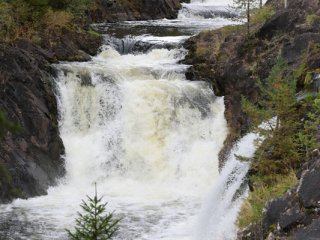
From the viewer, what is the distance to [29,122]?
14.7 metres

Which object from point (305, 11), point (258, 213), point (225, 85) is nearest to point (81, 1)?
point (225, 85)

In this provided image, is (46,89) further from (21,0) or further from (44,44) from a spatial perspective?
(21,0)

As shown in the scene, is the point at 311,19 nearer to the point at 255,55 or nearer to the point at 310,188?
the point at 255,55

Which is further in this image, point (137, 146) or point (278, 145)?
point (137, 146)

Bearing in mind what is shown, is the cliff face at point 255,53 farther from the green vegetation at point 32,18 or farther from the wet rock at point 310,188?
the wet rock at point 310,188

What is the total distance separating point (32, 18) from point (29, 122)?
5.80m

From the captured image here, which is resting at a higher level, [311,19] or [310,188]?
[311,19]

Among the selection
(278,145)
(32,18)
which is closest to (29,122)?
(32,18)

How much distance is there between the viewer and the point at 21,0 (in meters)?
18.8

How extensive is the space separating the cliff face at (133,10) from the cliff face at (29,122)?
13302 millimetres

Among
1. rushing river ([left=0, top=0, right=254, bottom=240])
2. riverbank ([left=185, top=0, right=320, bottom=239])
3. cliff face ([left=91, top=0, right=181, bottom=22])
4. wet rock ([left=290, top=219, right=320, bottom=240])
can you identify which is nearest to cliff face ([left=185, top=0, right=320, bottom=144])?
riverbank ([left=185, top=0, right=320, bottom=239])

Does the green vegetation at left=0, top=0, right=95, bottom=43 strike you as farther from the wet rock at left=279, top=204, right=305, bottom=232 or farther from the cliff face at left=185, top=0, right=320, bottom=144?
the wet rock at left=279, top=204, right=305, bottom=232

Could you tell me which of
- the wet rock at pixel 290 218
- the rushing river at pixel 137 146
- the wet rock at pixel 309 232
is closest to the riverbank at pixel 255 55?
the rushing river at pixel 137 146

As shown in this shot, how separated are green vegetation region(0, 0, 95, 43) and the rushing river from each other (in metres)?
1.89
